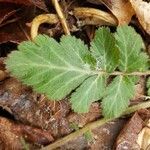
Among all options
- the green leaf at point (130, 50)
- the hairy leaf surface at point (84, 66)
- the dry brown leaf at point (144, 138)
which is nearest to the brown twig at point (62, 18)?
the hairy leaf surface at point (84, 66)

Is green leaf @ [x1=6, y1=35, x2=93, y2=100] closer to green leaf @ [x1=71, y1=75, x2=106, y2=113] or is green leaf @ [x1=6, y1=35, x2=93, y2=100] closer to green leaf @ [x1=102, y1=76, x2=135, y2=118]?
green leaf @ [x1=71, y1=75, x2=106, y2=113]

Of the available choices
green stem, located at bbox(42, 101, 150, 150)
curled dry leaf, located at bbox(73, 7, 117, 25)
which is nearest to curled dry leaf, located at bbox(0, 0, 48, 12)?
curled dry leaf, located at bbox(73, 7, 117, 25)

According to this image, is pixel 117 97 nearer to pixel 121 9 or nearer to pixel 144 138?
pixel 144 138

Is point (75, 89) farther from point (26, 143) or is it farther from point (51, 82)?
point (26, 143)

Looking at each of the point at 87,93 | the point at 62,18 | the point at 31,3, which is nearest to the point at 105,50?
the point at 87,93

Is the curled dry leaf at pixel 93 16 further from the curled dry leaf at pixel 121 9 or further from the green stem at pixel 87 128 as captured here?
the green stem at pixel 87 128

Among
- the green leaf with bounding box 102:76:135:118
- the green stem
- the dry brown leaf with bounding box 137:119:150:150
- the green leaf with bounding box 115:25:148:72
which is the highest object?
the green leaf with bounding box 115:25:148:72
